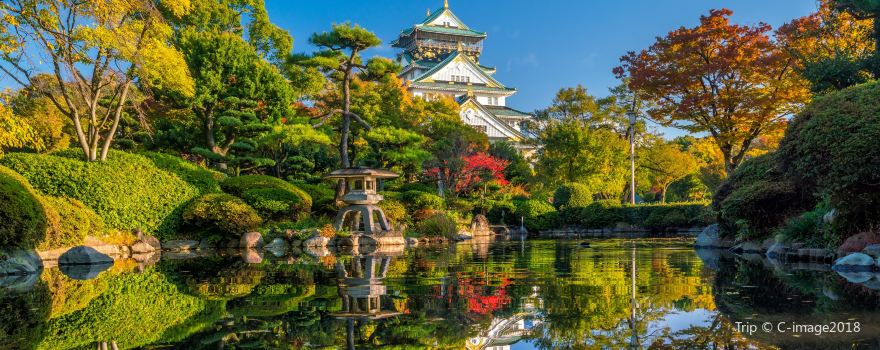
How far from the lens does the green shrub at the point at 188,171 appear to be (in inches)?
741

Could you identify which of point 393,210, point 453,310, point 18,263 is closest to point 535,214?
point 393,210

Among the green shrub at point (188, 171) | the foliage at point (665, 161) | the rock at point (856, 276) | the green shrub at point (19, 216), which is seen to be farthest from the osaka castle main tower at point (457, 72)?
the rock at point (856, 276)

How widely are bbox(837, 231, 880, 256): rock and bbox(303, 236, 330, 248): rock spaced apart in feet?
40.1

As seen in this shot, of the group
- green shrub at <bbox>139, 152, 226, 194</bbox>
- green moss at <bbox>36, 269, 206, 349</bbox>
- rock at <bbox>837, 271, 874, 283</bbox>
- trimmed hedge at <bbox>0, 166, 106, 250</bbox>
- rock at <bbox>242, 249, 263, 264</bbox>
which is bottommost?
rock at <bbox>242, 249, 263, 264</bbox>

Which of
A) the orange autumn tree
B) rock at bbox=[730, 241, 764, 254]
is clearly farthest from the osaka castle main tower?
rock at bbox=[730, 241, 764, 254]

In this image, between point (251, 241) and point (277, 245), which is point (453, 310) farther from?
point (251, 241)

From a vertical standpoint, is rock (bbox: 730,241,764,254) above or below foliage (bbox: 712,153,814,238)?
below

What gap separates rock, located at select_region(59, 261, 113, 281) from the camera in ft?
31.9

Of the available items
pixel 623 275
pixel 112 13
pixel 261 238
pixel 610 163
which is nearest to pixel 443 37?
pixel 610 163

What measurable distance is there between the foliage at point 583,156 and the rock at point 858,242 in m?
21.3

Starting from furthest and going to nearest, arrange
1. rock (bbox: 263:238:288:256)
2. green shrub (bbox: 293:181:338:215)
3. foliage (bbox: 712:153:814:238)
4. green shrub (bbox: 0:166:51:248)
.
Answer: green shrub (bbox: 293:181:338:215) → rock (bbox: 263:238:288:256) → foliage (bbox: 712:153:814:238) → green shrub (bbox: 0:166:51:248)

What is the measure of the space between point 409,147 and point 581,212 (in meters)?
11.7

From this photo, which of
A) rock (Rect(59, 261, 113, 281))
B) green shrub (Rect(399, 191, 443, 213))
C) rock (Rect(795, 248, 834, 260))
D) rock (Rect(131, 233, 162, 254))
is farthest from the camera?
green shrub (Rect(399, 191, 443, 213))

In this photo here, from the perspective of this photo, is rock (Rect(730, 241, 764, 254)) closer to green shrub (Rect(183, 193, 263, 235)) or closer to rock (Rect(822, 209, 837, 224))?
rock (Rect(822, 209, 837, 224))
